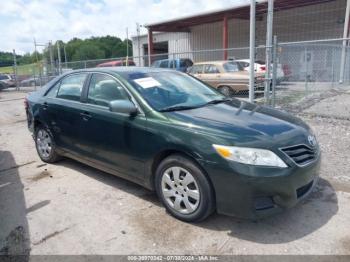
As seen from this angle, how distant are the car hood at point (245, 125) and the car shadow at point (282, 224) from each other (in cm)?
73

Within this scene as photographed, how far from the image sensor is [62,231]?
3.22 metres

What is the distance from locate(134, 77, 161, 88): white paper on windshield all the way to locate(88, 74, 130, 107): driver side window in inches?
8.5

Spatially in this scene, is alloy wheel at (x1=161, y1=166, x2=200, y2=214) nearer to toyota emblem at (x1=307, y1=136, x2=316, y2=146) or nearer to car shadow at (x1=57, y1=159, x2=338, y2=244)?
car shadow at (x1=57, y1=159, x2=338, y2=244)

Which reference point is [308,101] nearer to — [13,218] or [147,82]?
[147,82]

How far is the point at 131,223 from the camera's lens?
3326mm

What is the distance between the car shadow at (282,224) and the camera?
9.90 ft

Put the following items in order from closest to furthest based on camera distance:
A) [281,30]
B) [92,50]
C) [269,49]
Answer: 1. [269,49]
2. [281,30]
3. [92,50]

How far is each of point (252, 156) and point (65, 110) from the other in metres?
2.91

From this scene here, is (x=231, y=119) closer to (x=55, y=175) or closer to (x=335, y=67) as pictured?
(x=55, y=175)

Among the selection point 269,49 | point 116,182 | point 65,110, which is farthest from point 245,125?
point 269,49

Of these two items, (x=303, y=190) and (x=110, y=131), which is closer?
(x=303, y=190)

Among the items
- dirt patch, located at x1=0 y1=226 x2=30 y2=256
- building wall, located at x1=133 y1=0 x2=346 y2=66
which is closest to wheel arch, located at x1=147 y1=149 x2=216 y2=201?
dirt patch, located at x1=0 y1=226 x2=30 y2=256

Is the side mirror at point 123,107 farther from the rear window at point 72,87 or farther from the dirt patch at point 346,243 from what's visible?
the dirt patch at point 346,243

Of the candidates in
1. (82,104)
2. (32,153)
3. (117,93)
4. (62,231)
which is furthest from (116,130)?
(32,153)
